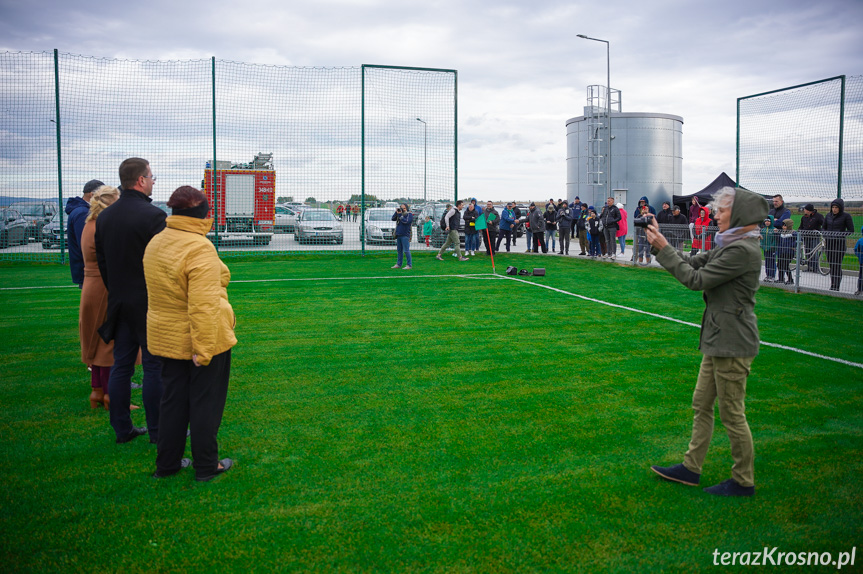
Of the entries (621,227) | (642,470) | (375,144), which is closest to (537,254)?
(621,227)

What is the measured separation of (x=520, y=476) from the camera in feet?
13.7

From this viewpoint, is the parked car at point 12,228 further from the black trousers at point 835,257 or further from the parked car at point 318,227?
the black trousers at point 835,257

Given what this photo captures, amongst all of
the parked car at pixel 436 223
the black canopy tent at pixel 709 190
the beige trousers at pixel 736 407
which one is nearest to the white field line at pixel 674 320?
the beige trousers at pixel 736 407

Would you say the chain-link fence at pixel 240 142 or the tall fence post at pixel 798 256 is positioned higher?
the chain-link fence at pixel 240 142

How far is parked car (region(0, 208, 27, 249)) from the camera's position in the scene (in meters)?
17.8

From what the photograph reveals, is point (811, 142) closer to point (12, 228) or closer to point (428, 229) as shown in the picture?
point (428, 229)

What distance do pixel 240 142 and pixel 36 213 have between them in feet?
20.9

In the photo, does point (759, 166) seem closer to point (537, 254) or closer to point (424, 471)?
point (537, 254)

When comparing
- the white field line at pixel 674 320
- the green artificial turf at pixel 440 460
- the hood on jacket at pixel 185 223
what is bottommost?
the green artificial turf at pixel 440 460

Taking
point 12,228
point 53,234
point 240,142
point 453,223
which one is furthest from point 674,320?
point 12,228

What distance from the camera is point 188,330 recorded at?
3945 millimetres

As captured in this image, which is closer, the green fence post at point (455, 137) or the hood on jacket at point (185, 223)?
the hood on jacket at point (185, 223)

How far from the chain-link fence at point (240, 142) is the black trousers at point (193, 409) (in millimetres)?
14884

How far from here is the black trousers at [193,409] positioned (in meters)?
4.05
